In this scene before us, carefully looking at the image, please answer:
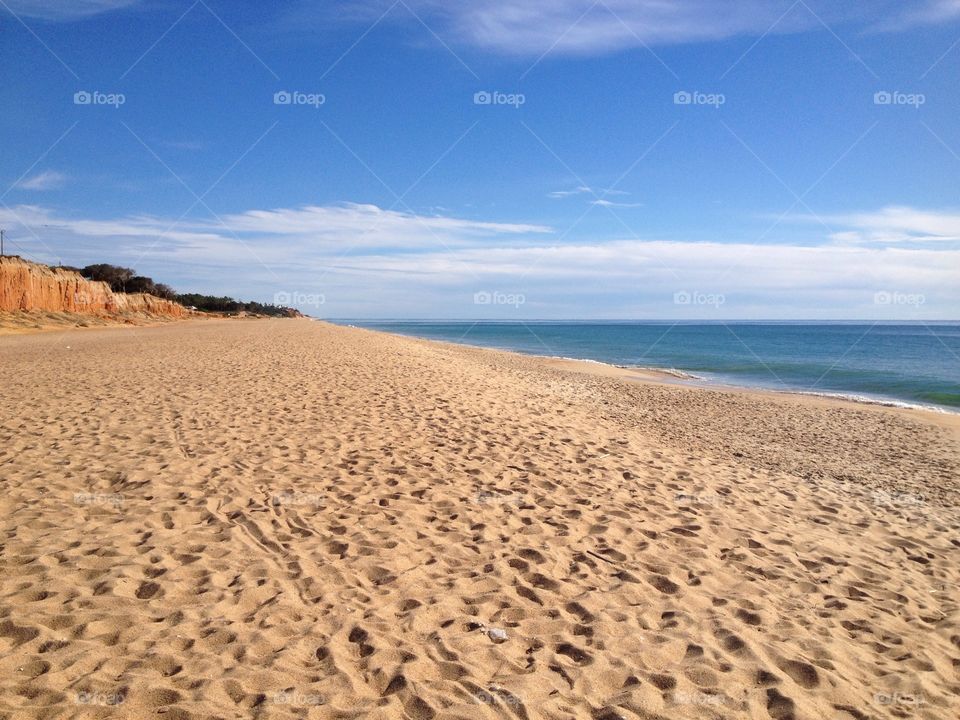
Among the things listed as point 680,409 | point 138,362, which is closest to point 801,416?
point 680,409

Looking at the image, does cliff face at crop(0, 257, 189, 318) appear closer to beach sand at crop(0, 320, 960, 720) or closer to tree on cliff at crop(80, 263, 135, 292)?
tree on cliff at crop(80, 263, 135, 292)

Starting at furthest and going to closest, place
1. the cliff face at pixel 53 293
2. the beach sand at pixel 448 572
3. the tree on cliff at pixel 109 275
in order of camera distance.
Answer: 1. the tree on cliff at pixel 109 275
2. the cliff face at pixel 53 293
3. the beach sand at pixel 448 572

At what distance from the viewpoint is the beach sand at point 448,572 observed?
353cm

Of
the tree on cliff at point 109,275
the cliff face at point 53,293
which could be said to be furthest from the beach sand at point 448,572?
the tree on cliff at point 109,275

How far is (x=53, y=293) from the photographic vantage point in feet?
139

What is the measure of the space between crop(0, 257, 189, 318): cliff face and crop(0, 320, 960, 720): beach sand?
36137 mm

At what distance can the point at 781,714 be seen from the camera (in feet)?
11.5

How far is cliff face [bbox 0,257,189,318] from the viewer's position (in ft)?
124

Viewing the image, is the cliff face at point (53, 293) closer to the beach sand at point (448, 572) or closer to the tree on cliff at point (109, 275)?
the tree on cliff at point (109, 275)

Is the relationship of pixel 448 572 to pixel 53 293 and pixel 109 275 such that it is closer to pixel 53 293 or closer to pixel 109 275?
pixel 53 293

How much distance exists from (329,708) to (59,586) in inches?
100

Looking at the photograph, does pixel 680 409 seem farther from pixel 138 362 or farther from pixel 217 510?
pixel 138 362

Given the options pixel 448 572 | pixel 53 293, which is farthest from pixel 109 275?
pixel 448 572

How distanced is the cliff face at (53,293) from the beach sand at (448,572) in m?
36.1
